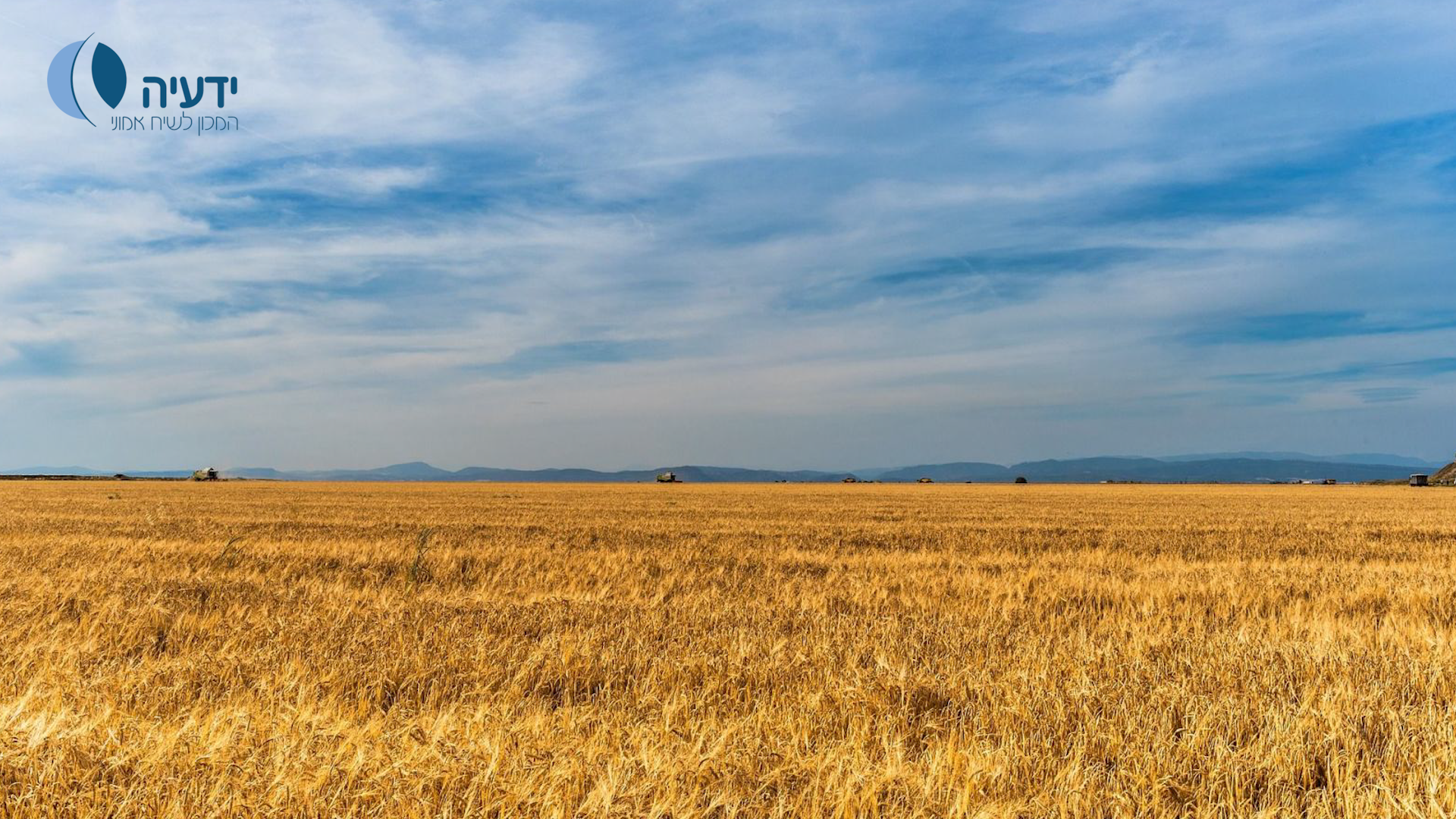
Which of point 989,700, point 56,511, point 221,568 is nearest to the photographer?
point 989,700

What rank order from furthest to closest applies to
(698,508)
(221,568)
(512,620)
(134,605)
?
1. (698,508)
2. (221,568)
3. (134,605)
4. (512,620)

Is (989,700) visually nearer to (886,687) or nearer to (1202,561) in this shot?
(886,687)

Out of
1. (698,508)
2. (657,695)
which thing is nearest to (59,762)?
(657,695)

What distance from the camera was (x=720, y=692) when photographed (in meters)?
5.37

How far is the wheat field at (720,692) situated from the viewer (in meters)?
3.60

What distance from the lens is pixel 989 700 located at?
199 inches

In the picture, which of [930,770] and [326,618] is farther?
[326,618]

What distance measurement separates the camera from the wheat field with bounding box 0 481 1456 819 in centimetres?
360

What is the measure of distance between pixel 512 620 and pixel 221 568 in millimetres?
7567

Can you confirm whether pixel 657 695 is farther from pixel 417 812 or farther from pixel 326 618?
pixel 326 618

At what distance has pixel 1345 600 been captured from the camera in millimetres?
10172

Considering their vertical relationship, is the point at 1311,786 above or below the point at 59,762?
below

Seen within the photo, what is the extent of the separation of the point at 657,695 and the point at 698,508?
28.5 meters

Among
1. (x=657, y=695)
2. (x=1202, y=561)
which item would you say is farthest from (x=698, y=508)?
(x=657, y=695)
